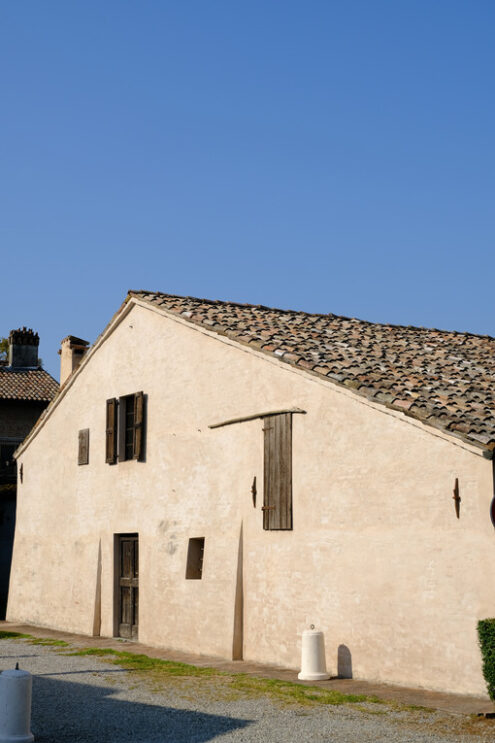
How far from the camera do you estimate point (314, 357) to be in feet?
45.3

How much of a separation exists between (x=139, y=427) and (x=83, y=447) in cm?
263

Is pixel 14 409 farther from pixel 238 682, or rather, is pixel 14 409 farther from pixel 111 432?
pixel 238 682

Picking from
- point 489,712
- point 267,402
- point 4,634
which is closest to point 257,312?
point 267,402

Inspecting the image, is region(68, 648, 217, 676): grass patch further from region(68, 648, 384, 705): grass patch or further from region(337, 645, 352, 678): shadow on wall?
region(337, 645, 352, 678): shadow on wall

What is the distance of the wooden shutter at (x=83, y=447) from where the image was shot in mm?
19422

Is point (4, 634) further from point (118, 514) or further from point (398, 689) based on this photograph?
point (398, 689)

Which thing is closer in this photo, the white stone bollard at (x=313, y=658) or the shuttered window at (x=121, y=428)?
the white stone bollard at (x=313, y=658)

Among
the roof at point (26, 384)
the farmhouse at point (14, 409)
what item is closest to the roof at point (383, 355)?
the farmhouse at point (14, 409)

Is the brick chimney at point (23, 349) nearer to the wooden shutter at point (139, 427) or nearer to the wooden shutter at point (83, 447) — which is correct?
the wooden shutter at point (83, 447)

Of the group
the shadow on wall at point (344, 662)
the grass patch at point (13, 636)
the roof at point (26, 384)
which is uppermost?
the roof at point (26, 384)

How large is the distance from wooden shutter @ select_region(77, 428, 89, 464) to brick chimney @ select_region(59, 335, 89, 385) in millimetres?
2876

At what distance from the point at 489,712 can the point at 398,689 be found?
194 centimetres

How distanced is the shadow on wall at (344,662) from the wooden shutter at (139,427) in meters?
6.47

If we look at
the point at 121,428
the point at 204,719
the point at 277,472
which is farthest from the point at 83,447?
the point at 204,719
